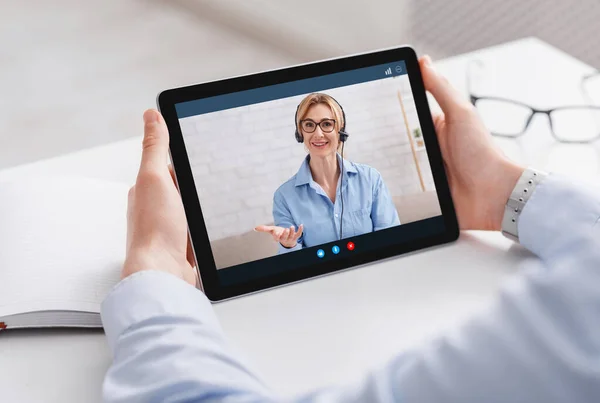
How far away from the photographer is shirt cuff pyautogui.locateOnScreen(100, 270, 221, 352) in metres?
0.57

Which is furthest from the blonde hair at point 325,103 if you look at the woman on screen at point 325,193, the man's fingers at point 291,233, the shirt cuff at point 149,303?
the shirt cuff at point 149,303

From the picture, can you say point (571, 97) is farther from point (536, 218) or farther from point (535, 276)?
point (535, 276)

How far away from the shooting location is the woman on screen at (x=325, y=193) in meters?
0.71

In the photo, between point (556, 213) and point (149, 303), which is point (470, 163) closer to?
point (556, 213)

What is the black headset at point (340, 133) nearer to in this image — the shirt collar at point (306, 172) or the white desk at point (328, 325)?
the shirt collar at point (306, 172)

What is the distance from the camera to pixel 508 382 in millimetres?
392

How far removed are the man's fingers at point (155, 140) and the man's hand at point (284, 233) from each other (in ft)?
0.39

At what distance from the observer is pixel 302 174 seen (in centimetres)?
72

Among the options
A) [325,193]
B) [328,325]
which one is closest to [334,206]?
[325,193]

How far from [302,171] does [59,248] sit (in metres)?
0.26

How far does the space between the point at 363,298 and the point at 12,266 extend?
0.35 m

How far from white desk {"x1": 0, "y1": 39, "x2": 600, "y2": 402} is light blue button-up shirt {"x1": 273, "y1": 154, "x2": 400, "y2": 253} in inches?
1.9

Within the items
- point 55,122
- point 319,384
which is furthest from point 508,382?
point 55,122

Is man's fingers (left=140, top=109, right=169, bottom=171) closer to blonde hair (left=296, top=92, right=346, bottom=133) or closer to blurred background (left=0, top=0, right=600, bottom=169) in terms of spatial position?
blonde hair (left=296, top=92, right=346, bottom=133)
